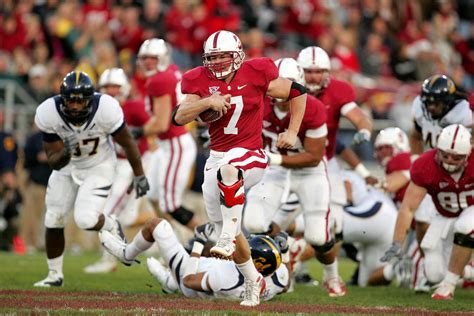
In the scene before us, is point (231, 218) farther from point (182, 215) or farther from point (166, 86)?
point (166, 86)

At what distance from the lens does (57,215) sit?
874 centimetres

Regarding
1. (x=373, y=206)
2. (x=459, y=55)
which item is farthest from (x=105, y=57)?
(x=459, y=55)

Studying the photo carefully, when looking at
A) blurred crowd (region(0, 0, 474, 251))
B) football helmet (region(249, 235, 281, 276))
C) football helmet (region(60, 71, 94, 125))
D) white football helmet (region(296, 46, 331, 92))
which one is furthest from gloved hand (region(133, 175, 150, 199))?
blurred crowd (region(0, 0, 474, 251))

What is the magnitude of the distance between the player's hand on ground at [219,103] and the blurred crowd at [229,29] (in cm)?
670

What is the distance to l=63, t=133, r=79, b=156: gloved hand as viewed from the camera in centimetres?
849

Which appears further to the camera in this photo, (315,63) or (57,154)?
(315,63)

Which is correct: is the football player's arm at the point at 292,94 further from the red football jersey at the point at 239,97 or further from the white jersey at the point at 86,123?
the white jersey at the point at 86,123

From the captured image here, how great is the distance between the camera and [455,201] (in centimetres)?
855

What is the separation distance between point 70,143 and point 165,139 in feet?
8.10

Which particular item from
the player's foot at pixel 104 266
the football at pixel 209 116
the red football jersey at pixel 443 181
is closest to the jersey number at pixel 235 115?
the football at pixel 209 116

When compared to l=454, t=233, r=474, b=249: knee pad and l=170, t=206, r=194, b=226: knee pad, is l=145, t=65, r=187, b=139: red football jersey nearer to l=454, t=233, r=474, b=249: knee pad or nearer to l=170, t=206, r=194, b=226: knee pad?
l=170, t=206, r=194, b=226: knee pad

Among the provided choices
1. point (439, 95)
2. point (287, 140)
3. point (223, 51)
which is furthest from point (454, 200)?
point (223, 51)

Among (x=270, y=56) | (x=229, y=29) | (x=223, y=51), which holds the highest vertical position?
(x=229, y=29)

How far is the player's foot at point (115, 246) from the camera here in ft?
26.9
